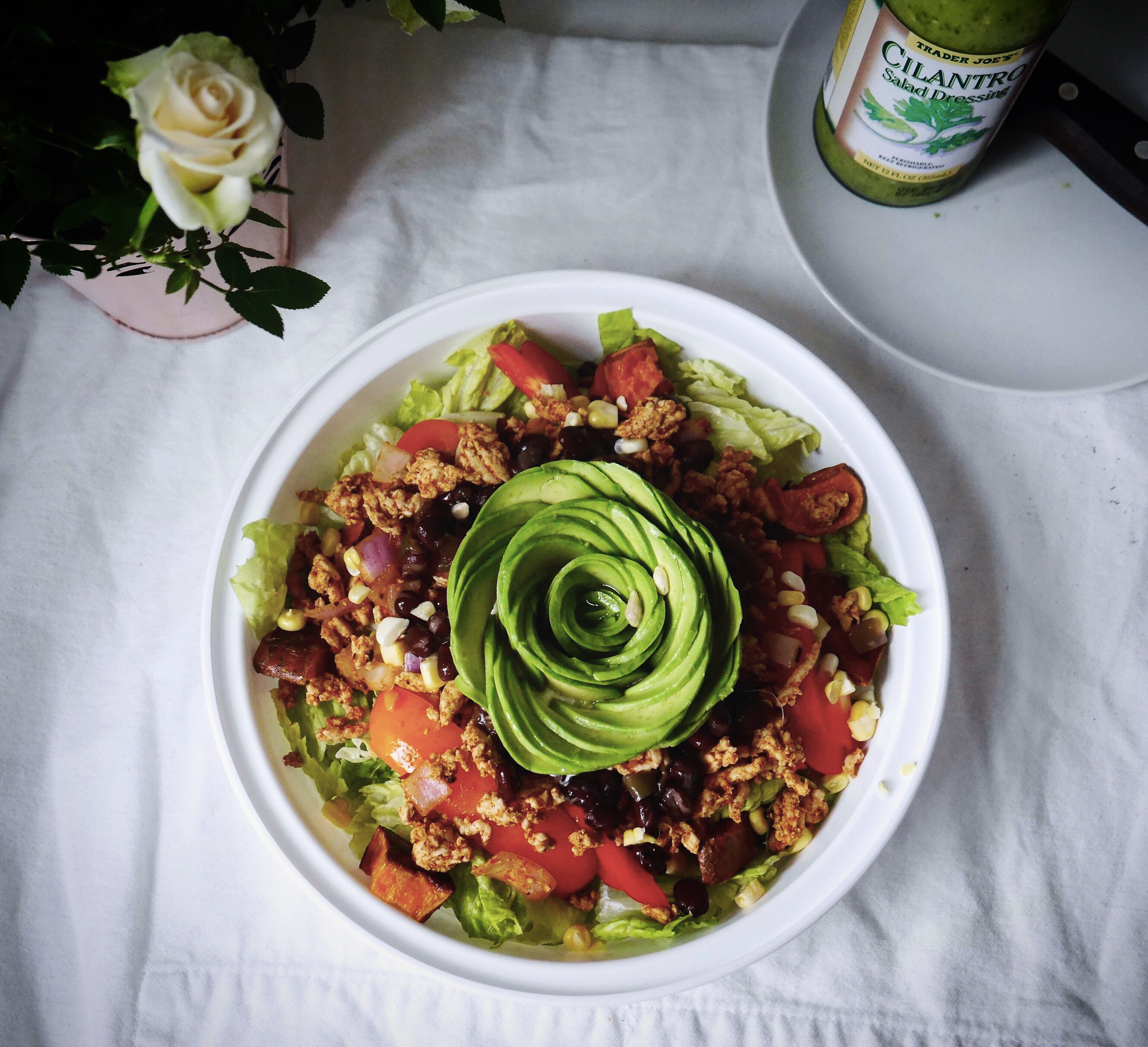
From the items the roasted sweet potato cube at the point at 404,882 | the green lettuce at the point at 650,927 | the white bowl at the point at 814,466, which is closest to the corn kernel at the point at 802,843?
the white bowl at the point at 814,466

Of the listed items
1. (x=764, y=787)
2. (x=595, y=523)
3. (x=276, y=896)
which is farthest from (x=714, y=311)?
(x=276, y=896)

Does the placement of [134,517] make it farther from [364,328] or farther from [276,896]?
[276,896]

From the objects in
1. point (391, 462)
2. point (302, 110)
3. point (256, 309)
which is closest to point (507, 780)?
point (391, 462)

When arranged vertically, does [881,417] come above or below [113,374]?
above

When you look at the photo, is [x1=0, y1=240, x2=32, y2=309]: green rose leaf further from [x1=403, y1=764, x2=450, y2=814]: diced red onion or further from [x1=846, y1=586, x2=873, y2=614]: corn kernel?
[x1=846, y1=586, x2=873, y2=614]: corn kernel

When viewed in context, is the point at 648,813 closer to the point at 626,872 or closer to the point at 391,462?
the point at 626,872

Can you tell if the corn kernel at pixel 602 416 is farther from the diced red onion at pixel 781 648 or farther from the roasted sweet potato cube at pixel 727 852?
the roasted sweet potato cube at pixel 727 852
